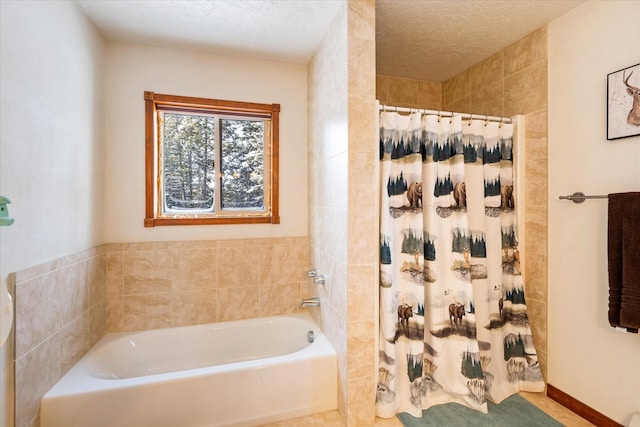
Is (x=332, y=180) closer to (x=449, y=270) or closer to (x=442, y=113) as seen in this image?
(x=442, y=113)

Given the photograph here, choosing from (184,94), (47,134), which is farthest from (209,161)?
(47,134)

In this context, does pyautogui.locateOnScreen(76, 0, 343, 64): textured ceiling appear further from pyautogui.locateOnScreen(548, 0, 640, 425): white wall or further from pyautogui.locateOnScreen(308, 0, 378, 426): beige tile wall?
pyautogui.locateOnScreen(548, 0, 640, 425): white wall

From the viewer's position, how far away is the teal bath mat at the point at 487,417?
169 centimetres

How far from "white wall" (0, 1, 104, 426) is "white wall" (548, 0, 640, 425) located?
282 centimetres

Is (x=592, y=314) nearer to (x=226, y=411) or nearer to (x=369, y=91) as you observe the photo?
(x=369, y=91)

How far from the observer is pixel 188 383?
1.62 m

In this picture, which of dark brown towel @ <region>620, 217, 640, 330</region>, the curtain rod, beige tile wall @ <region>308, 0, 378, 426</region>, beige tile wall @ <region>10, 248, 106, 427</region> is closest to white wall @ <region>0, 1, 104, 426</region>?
beige tile wall @ <region>10, 248, 106, 427</region>

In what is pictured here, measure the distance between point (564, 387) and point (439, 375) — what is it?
2.52ft

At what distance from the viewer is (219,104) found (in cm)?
238

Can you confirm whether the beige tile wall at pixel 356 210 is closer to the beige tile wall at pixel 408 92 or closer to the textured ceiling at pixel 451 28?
the textured ceiling at pixel 451 28

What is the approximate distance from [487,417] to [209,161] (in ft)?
8.64

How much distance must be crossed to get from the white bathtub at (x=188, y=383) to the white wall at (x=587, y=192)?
1.46 metres

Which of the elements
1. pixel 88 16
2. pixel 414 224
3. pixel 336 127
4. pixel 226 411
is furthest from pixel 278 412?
pixel 88 16

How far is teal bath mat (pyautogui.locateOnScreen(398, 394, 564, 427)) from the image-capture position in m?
1.69
